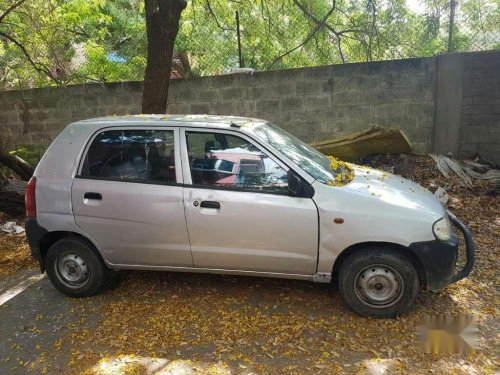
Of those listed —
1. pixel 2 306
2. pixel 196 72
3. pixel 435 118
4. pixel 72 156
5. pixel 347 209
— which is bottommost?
pixel 2 306

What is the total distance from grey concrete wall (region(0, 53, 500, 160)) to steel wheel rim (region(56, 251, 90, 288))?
4.92 meters

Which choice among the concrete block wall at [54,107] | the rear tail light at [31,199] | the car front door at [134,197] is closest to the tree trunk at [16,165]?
the concrete block wall at [54,107]

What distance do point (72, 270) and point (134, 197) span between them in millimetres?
1035

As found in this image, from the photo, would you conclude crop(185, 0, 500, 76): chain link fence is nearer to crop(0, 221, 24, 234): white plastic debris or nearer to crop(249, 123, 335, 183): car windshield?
crop(249, 123, 335, 183): car windshield

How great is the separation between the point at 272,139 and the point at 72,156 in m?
1.83

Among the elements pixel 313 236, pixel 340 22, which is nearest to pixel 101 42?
pixel 340 22

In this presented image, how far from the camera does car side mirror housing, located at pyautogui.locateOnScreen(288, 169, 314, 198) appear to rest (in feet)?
11.0

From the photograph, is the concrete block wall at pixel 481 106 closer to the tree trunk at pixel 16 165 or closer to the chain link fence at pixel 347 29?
the chain link fence at pixel 347 29

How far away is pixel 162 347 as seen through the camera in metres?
3.23

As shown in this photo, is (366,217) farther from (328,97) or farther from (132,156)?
(328,97)

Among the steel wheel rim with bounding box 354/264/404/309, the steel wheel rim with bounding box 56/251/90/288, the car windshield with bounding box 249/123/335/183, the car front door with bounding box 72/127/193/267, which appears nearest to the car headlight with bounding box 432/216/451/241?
the steel wheel rim with bounding box 354/264/404/309

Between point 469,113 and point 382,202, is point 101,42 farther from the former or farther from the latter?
point 382,202

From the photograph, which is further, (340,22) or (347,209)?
(340,22)

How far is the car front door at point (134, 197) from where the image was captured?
11.9ft
